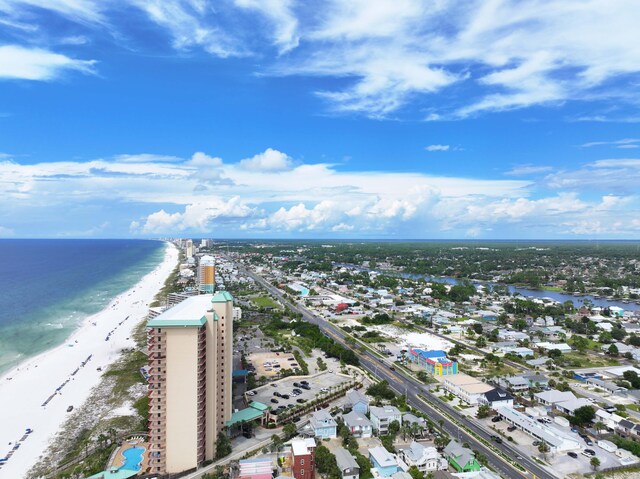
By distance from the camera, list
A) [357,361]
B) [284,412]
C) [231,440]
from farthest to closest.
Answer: [357,361], [284,412], [231,440]

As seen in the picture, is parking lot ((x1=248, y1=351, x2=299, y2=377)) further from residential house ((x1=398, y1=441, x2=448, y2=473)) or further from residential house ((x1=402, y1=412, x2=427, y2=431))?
residential house ((x1=398, y1=441, x2=448, y2=473))

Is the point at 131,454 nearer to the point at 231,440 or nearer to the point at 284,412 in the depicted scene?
the point at 231,440

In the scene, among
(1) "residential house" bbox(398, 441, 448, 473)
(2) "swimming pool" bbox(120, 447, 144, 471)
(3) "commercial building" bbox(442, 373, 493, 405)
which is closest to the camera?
(2) "swimming pool" bbox(120, 447, 144, 471)

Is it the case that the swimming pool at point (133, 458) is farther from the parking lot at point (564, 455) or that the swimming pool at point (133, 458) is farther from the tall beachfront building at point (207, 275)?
the tall beachfront building at point (207, 275)

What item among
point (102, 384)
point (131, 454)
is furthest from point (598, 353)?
point (102, 384)

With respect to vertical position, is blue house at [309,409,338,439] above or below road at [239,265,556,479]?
above

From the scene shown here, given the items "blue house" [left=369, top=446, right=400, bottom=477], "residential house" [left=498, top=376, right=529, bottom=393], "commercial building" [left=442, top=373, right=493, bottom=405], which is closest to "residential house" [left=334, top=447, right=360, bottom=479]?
"blue house" [left=369, top=446, right=400, bottom=477]
